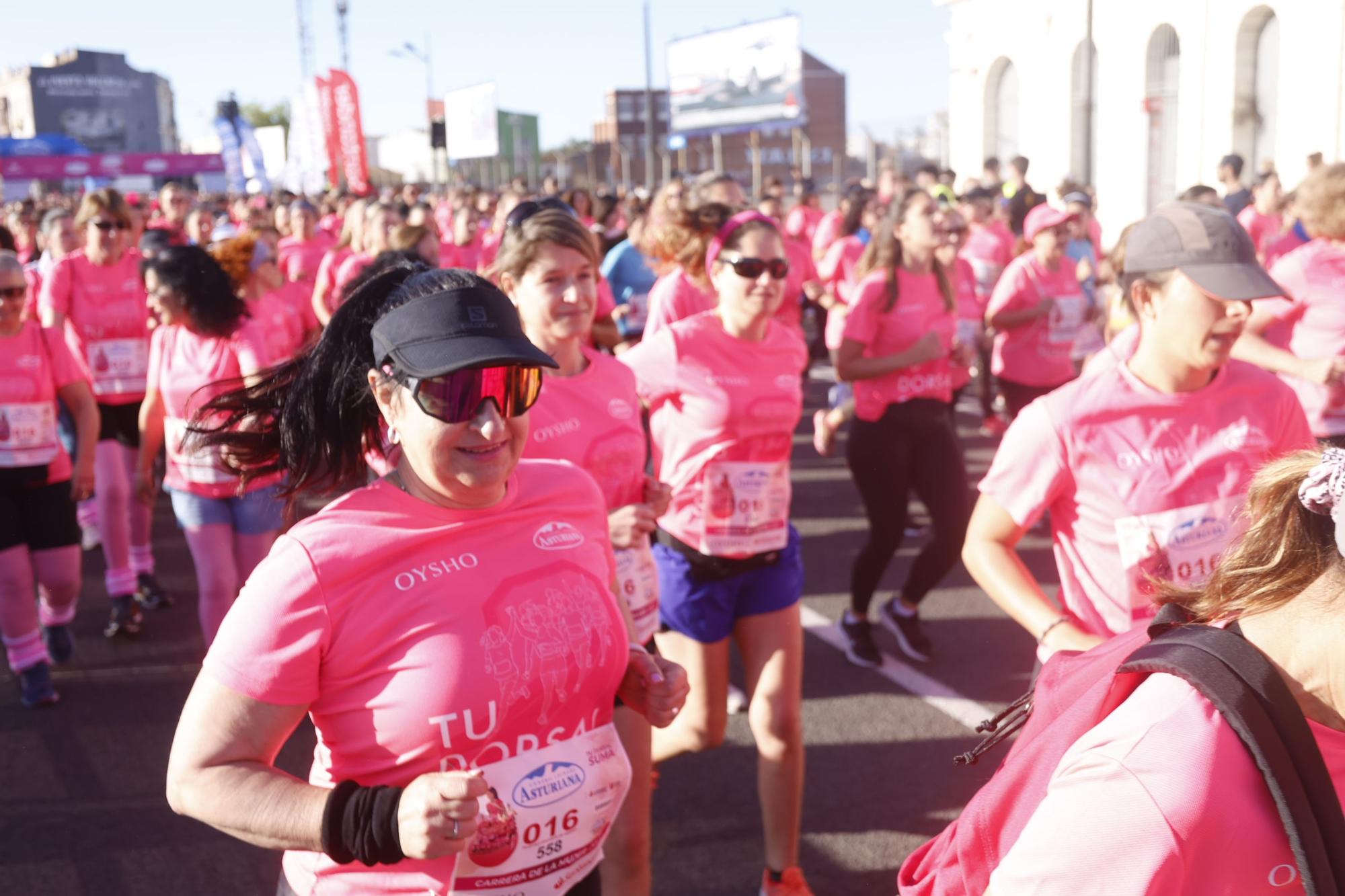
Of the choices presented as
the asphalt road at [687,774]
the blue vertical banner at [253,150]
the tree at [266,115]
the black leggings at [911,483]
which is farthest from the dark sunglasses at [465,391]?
the tree at [266,115]

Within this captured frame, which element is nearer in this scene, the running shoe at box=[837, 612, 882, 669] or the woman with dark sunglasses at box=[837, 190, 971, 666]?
the woman with dark sunglasses at box=[837, 190, 971, 666]

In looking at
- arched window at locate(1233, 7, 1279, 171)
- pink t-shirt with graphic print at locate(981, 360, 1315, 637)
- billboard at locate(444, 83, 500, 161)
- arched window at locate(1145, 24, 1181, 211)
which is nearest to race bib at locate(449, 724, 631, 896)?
pink t-shirt with graphic print at locate(981, 360, 1315, 637)

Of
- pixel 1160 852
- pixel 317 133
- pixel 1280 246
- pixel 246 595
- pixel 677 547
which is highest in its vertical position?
pixel 317 133

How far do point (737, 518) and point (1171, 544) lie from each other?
1358 mm

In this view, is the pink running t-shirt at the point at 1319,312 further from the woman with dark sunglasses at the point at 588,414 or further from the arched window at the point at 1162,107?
the arched window at the point at 1162,107

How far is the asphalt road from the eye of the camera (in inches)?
153

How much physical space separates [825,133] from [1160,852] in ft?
276

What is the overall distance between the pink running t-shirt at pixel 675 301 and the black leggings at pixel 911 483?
1003 mm

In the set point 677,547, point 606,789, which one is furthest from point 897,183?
point 606,789

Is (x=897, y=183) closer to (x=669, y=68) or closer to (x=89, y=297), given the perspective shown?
(x=89, y=297)

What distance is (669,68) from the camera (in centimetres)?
4388

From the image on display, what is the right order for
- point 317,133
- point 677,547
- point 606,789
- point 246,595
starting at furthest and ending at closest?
point 317,133, point 677,547, point 606,789, point 246,595

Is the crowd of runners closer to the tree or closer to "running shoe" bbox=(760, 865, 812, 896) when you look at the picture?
"running shoe" bbox=(760, 865, 812, 896)

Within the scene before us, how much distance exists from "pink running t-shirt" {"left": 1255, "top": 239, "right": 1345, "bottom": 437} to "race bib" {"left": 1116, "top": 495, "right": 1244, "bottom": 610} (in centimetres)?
238
